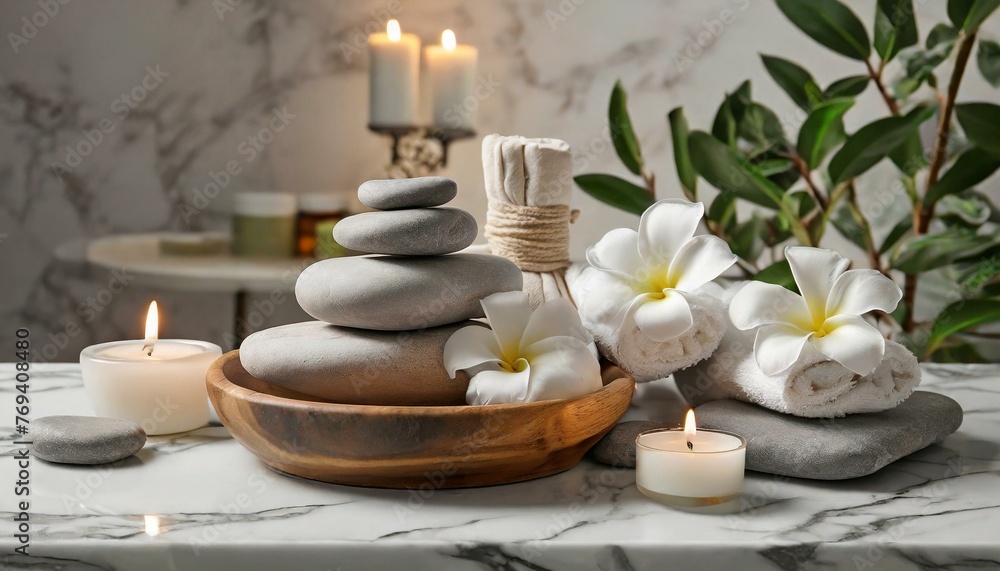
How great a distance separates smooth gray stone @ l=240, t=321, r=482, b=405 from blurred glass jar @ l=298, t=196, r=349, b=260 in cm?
119

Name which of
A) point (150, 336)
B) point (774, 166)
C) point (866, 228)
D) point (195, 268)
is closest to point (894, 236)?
point (866, 228)

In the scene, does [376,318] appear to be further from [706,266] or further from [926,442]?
[926,442]

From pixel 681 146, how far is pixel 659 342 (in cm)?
64

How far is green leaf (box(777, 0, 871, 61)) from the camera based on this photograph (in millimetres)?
1158

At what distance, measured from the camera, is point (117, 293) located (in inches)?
76.3

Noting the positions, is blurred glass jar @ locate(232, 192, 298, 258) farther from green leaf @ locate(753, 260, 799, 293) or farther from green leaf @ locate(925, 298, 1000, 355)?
green leaf @ locate(925, 298, 1000, 355)

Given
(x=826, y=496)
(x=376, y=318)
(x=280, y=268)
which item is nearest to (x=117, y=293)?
(x=280, y=268)

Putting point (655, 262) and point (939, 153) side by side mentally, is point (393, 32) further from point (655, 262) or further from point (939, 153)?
point (655, 262)

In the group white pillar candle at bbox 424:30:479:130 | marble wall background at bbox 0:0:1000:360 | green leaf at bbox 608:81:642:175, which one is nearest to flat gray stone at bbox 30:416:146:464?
green leaf at bbox 608:81:642:175

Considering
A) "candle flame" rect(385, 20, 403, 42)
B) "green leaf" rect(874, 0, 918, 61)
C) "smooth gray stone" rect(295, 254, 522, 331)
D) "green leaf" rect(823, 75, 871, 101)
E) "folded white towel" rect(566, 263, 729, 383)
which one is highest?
"candle flame" rect(385, 20, 403, 42)

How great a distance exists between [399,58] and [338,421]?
1254 mm

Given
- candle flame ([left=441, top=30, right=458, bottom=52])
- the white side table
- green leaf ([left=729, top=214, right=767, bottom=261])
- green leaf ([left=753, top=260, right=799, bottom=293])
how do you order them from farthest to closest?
the white side table → candle flame ([left=441, top=30, right=458, bottom=52]) → green leaf ([left=729, top=214, right=767, bottom=261]) → green leaf ([left=753, top=260, right=799, bottom=293])

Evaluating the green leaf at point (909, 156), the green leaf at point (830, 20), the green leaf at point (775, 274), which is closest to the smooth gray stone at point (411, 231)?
the green leaf at point (775, 274)

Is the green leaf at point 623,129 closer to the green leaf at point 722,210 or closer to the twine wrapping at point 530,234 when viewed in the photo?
the green leaf at point 722,210
